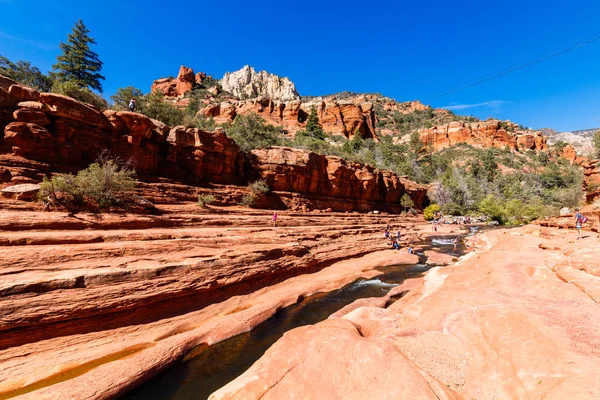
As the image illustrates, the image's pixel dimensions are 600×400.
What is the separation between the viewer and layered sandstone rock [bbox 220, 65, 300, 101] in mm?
105562

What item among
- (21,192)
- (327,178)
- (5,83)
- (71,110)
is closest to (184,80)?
(327,178)

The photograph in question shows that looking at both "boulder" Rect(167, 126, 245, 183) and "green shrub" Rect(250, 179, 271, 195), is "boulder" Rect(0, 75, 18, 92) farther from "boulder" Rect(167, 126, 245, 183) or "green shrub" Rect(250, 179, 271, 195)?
"green shrub" Rect(250, 179, 271, 195)

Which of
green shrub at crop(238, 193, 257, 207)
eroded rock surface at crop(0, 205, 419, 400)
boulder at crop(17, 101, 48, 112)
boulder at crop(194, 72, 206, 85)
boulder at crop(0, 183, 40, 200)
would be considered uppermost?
boulder at crop(194, 72, 206, 85)

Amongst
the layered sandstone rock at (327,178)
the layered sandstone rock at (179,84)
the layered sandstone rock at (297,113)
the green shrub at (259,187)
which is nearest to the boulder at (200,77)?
the layered sandstone rock at (179,84)

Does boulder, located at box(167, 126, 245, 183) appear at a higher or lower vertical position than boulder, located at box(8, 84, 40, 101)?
lower

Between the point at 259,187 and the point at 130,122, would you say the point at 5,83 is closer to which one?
the point at 130,122

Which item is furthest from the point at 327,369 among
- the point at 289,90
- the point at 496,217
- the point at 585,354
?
the point at 289,90

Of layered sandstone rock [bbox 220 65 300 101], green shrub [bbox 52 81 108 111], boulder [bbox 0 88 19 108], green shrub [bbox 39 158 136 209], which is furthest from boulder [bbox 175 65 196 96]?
green shrub [bbox 39 158 136 209]

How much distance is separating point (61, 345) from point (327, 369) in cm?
635

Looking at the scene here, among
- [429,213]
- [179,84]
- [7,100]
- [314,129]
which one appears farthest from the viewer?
[179,84]

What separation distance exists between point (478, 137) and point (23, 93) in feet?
367

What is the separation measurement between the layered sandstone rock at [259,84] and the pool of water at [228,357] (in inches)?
4095

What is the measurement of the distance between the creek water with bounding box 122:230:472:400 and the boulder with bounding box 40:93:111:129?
14.8m

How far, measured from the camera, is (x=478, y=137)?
8869 centimetres
